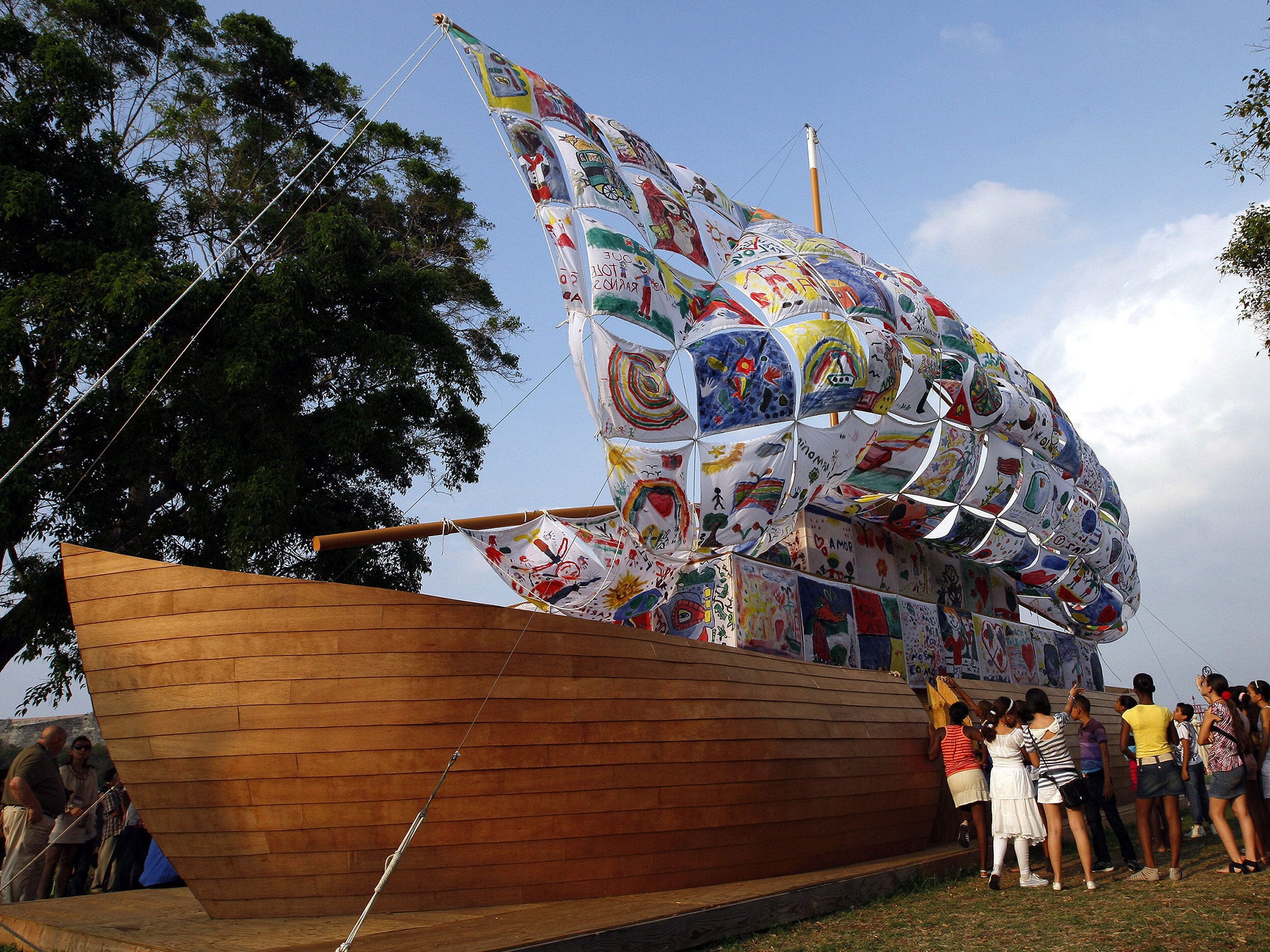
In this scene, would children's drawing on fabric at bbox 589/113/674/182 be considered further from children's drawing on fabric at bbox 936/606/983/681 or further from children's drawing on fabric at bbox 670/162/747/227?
children's drawing on fabric at bbox 936/606/983/681

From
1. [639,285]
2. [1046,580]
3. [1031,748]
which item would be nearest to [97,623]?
[639,285]

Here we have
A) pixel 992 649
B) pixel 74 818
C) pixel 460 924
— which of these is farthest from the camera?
pixel 992 649

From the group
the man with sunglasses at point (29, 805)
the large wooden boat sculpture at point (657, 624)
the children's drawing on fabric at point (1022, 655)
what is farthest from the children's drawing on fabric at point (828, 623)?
the man with sunglasses at point (29, 805)

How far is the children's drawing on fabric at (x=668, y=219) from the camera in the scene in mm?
8406

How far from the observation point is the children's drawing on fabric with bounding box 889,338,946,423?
939cm

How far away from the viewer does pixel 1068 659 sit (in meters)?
14.0

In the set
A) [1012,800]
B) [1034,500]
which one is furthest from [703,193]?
[1012,800]

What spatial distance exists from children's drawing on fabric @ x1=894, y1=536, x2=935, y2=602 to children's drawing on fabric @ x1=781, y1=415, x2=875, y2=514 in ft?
8.47

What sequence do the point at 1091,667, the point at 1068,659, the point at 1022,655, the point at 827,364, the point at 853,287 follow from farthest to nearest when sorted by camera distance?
the point at 1091,667
the point at 1068,659
the point at 1022,655
the point at 853,287
the point at 827,364

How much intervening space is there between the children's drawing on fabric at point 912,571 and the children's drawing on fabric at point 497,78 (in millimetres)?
6231

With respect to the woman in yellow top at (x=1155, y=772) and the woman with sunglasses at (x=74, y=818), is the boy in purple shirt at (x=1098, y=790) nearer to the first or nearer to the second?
the woman in yellow top at (x=1155, y=772)

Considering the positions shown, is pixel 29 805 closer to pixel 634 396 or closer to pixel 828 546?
pixel 634 396

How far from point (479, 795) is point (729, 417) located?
11.7ft

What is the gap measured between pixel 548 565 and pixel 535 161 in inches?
125
